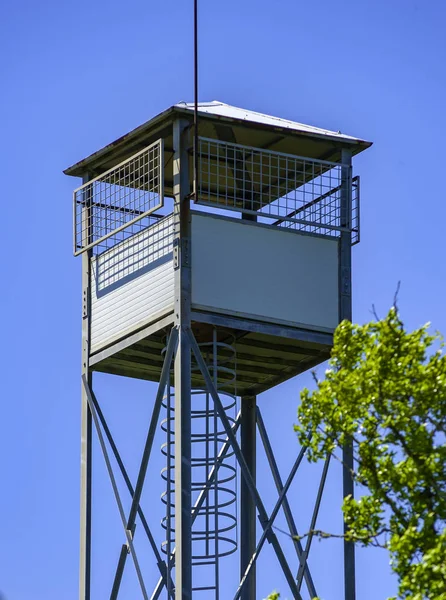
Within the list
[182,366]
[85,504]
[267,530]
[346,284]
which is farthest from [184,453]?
[346,284]

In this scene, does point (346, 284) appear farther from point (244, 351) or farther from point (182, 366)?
point (182, 366)

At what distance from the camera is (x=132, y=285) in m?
26.2

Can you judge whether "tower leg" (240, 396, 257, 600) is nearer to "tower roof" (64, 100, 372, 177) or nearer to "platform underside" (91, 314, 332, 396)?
"platform underside" (91, 314, 332, 396)

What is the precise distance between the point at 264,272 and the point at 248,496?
13.5 ft

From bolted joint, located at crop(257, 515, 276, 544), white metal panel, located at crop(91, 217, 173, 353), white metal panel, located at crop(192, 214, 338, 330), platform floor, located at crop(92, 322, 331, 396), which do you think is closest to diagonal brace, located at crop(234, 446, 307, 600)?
bolted joint, located at crop(257, 515, 276, 544)

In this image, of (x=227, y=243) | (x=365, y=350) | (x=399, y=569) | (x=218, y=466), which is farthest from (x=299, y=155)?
(x=399, y=569)

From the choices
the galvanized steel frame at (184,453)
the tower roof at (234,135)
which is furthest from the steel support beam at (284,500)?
the tower roof at (234,135)

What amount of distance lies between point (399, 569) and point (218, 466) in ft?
28.0

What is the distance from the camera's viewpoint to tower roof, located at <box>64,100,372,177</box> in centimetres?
2598

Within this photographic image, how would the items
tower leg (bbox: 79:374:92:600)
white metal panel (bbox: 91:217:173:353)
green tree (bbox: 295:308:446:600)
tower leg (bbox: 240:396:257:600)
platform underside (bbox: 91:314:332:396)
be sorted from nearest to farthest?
1. green tree (bbox: 295:308:446:600)
2. white metal panel (bbox: 91:217:173:353)
3. platform underside (bbox: 91:314:332:396)
4. tower leg (bbox: 79:374:92:600)
5. tower leg (bbox: 240:396:257:600)

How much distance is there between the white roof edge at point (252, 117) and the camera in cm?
2612

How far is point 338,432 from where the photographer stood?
752 inches

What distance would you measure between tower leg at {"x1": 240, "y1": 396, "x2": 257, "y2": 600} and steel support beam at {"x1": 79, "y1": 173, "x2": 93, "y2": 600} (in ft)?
8.59

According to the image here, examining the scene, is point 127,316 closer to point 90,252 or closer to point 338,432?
point 90,252
